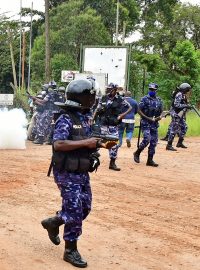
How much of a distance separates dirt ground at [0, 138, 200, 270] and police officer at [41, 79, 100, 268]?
1.37 ft

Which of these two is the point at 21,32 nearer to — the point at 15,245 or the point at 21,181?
the point at 21,181

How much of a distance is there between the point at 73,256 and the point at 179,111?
10.6m

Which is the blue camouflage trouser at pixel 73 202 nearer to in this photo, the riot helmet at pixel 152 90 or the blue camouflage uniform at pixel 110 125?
the blue camouflage uniform at pixel 110 125

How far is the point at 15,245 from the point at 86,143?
1490 millimetres

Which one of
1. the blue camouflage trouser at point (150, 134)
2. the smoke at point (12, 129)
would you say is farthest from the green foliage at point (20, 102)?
the blue camouflage trouser at point (150, 134)

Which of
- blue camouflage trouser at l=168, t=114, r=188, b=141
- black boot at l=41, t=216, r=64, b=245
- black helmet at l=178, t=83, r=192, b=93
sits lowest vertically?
blue camouflage trouser at l=168, t=114, r=188, b=141

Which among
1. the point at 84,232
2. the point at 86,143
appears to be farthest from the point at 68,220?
the point at 84,232

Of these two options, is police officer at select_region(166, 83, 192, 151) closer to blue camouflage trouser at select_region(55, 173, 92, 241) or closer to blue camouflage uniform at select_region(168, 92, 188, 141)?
blue camouflage uniform at select_region(168, 92, 188, 141)

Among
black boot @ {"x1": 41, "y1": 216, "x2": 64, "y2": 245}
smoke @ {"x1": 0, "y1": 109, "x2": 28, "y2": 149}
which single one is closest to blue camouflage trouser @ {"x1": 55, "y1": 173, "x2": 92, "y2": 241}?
black boot @ {"x1": 41, "y1": 216, "x2": 64, "y2": 245}

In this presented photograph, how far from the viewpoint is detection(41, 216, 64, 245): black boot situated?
209 inches

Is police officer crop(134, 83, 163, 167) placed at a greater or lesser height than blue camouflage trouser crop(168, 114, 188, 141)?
greater

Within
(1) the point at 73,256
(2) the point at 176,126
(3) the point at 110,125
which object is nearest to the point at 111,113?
(3) the point at 110,125

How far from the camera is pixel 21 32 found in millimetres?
43125

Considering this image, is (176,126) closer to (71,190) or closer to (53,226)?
(53,226)
